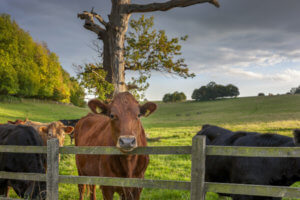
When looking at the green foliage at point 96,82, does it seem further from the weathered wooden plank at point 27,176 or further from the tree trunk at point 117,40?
the weathered wooden plank at point 27,176

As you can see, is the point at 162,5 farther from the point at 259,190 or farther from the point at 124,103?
the point at 259,190

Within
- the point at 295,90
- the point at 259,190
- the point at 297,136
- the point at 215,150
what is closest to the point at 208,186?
the point at 215,150

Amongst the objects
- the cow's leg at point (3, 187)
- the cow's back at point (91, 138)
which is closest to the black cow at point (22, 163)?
the cow's leg at point (3, 187)

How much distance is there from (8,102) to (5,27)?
12.5 meters

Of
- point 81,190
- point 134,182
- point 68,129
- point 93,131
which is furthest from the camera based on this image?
point 68,129

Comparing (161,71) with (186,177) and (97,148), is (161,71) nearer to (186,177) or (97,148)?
(186,177)

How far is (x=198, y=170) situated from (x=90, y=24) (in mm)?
8391

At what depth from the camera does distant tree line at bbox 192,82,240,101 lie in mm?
79938

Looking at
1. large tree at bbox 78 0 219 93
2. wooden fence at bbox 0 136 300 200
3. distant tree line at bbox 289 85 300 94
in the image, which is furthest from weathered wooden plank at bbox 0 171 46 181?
distant tree line at bbox 289 85 300 94

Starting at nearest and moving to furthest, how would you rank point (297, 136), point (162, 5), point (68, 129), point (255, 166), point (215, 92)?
1. point (297, 136)
2. point (255, 166)
3. point (162, 5)
4. point (68, 129)
5. point (215, 92)

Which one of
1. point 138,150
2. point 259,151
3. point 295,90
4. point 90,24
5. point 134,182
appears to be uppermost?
point 295,90

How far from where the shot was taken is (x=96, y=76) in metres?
10.4

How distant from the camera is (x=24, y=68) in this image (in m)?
43.7

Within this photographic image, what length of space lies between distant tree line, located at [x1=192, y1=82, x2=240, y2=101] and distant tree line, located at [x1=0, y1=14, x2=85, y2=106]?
42.5m
